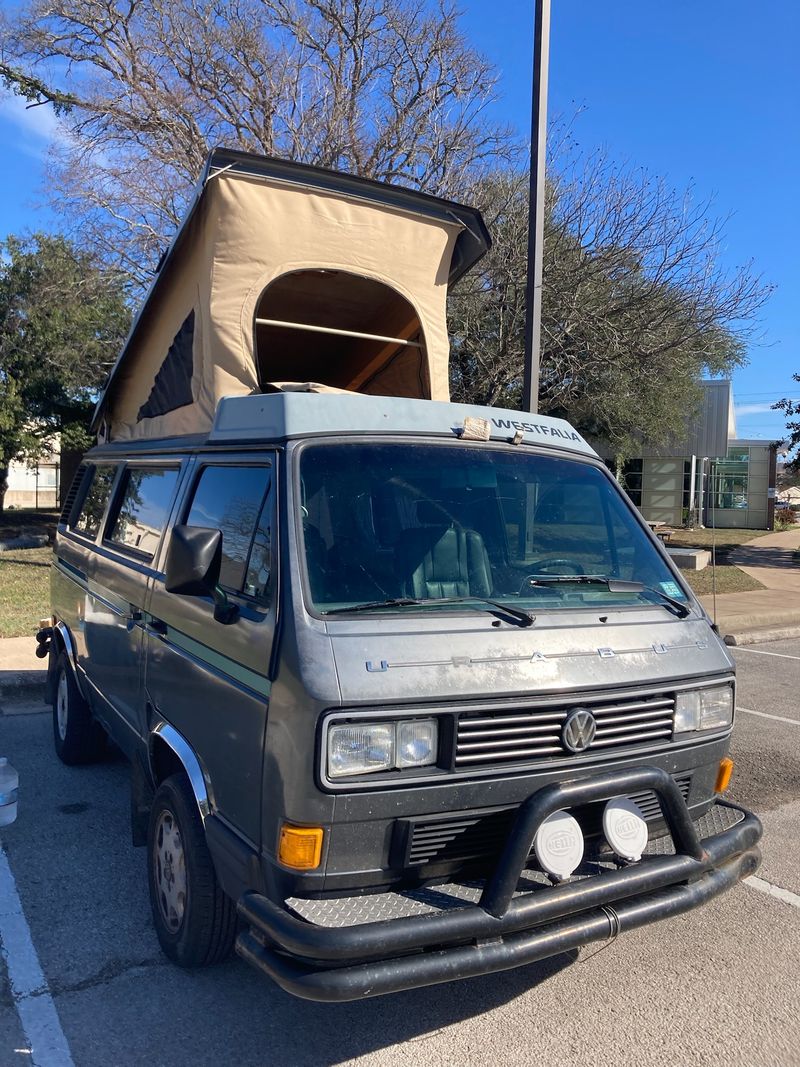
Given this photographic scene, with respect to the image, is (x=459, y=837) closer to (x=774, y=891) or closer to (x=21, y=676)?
(x=774, y=891)

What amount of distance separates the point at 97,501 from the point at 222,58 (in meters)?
12.8

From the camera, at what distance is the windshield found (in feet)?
10.6

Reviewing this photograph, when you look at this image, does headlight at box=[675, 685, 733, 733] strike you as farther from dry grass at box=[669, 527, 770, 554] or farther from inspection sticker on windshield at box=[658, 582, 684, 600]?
dry grass at box=[669, 527, 770, 554]

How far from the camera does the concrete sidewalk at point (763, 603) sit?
12547mm

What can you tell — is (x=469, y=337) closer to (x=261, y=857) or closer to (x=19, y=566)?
(x=19, y=566)

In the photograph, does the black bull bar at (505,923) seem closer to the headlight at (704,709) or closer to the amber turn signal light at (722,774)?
the headlight at (704,709)

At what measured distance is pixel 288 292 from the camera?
18.4 feet

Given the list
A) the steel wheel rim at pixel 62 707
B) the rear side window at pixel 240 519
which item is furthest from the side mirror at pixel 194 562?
the steel wheel rim at pixel 62 707

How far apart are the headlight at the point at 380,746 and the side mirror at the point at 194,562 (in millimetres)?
691

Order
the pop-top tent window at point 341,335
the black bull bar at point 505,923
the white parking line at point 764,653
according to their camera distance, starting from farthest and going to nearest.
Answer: the white parking line at point 764,653 → the pop-top tent window at point 341,335 → the black bull bar at point 505,923

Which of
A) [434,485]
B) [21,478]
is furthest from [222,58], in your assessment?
[21,478]

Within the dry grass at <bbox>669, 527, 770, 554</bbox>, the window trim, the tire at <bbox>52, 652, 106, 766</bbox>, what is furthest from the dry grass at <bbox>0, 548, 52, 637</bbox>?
the dry grass at <bbox>669, 527, 770, 554</bbox>

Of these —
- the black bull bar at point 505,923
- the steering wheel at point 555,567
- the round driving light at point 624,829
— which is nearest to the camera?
the black bull bar at point 505,923

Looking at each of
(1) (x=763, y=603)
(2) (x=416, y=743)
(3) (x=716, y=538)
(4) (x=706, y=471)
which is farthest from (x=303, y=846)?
(4) (x=706, y=471)
